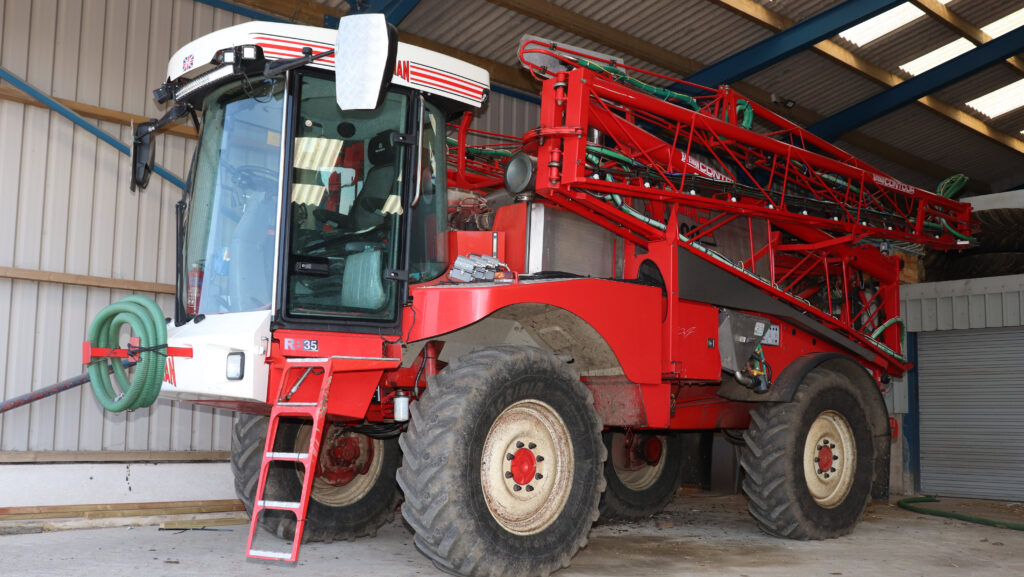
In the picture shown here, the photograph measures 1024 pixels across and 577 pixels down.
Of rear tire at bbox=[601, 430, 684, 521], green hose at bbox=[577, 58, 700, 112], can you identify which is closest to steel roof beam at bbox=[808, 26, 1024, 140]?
rear tire at bbox=[601, 430, 684, 521]

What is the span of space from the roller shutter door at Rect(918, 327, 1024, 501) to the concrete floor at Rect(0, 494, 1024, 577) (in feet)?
9.82

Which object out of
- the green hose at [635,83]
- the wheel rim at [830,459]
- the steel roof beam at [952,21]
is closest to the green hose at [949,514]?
the wheel rim at [830,459]

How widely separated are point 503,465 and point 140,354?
2.25m

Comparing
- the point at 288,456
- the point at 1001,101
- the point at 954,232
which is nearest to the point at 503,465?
the point at 288,456

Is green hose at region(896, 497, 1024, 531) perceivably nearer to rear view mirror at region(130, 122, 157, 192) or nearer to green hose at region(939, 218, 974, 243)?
green hose at region(939, 218, 974, 243)

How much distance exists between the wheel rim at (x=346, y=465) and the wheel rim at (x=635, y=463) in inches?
105

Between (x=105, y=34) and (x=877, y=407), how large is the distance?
8.07m

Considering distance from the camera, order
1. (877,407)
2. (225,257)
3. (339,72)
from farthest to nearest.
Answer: (877,407), (225,257), (339,72)

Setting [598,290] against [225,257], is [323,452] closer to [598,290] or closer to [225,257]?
[225,257]

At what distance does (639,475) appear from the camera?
943cm

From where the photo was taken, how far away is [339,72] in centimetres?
474

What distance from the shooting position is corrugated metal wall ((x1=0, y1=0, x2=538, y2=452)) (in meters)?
8.58

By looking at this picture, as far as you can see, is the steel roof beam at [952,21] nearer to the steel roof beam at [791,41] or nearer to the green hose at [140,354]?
the steel roof beam at [791,41]

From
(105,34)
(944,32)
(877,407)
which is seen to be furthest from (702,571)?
(944,32)
